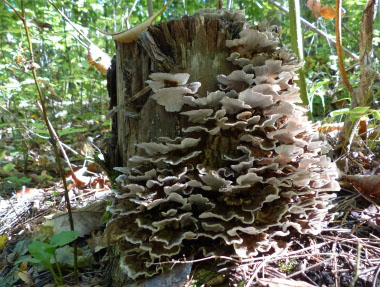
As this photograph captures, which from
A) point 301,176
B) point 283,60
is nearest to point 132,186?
point 301,176

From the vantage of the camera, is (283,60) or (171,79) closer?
(171,79)

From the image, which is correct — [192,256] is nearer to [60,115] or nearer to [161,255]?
[161,255]

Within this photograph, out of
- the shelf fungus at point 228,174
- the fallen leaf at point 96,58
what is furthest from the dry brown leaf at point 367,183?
the fallen leaf at point 96,58

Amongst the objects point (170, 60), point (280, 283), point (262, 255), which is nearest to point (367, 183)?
point (262, 255)

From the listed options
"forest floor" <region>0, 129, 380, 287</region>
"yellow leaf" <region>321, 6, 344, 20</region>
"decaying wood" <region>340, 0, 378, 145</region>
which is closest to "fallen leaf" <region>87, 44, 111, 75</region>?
"forest floor" <region>0, 129, 380, 287</region>

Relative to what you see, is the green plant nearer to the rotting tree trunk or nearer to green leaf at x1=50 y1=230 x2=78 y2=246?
green leaf at x1=50 y1=230 x2=78 y2=246

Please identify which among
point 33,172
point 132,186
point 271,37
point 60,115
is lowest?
point 33,172

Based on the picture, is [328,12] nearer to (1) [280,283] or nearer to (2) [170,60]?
(2) [170,60]
